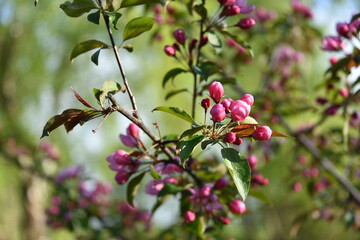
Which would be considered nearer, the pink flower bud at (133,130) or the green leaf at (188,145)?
the green leaf at (188,145)

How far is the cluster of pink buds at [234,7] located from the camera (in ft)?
3.58

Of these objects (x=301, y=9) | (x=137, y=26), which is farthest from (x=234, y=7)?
(x=301, y=9)

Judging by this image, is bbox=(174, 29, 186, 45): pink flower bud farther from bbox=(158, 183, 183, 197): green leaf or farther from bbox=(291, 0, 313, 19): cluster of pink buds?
bbox=(291, 0, 313, 19): cluster of pink buds

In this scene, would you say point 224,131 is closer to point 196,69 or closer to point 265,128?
point 265,128

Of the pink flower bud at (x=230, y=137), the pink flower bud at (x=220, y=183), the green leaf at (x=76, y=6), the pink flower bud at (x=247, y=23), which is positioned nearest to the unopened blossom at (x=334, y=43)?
the pink flower bud at (x=247, y=23)

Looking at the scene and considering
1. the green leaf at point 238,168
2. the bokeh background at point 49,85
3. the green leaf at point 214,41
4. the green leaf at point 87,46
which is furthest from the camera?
the bokeh background at point 49,85

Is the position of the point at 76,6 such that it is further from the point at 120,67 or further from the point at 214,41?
the point at 214,41

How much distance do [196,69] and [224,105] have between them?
0.29 meters

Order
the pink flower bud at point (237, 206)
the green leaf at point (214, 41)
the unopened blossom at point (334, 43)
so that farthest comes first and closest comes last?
the unopened blossom at point (334, 43) → the green leaf at point (214, 41) → the pink flower bud at point (237, 206)

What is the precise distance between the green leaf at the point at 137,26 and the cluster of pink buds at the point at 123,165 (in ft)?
0.95

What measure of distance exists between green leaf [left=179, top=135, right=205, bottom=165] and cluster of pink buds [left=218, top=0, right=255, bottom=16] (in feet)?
1.54

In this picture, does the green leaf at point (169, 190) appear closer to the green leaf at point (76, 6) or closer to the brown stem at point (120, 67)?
the brown stem at point (120, 67)

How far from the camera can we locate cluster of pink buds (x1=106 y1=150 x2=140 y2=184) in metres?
0.96

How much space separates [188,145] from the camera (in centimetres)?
76
